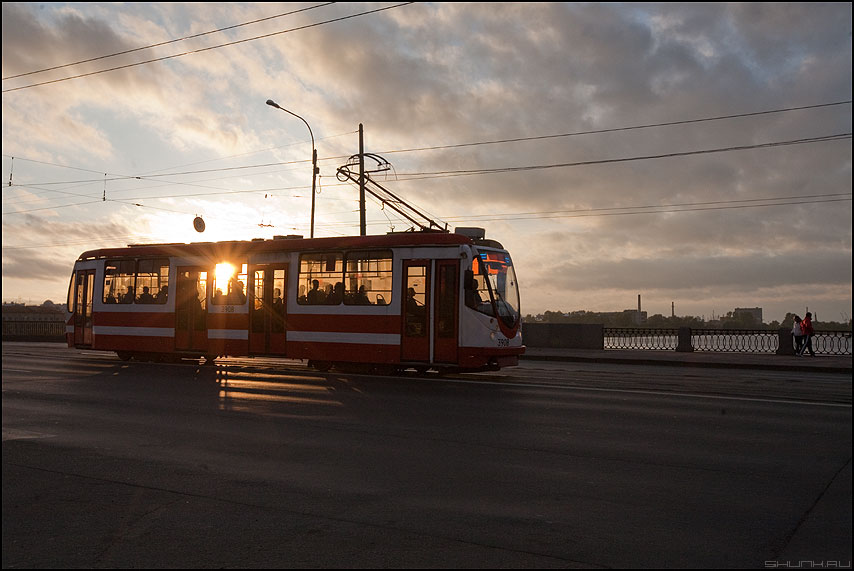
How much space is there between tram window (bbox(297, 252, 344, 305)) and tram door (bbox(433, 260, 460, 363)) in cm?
285

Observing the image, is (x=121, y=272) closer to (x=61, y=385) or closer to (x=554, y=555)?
(x=61, y=385)

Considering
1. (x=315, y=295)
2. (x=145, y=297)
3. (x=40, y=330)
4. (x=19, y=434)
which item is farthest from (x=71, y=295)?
(x=40, y=330)

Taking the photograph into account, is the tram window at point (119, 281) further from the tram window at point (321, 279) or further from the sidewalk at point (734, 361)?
the sidewalk at point (734, 361)

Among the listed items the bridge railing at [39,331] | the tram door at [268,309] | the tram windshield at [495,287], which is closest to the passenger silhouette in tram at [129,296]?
the tram door at [268,309]

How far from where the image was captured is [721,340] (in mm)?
30312

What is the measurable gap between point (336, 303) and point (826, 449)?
11.9 metres

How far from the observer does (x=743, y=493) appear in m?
5.95

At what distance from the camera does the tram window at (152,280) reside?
67.7 ft

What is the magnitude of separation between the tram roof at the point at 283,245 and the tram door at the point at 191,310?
663 millimetres

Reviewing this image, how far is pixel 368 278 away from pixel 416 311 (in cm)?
163

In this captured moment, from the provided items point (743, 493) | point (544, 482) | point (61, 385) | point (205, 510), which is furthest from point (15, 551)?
point (61, 385)

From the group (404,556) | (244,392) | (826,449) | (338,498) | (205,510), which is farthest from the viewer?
(244,392)

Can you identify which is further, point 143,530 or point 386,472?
point 386,472

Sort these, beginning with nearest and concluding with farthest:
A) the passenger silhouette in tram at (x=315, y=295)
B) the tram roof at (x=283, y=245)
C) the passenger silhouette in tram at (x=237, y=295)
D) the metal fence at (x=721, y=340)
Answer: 1. the tram roof at (x=283, y=245)
2. the passenger silhouette in tram at (x=315, y=295)
3. the passenger silhouette in tram at (x=237, y=295)
4. the metal fence at (x=721, y=340)
